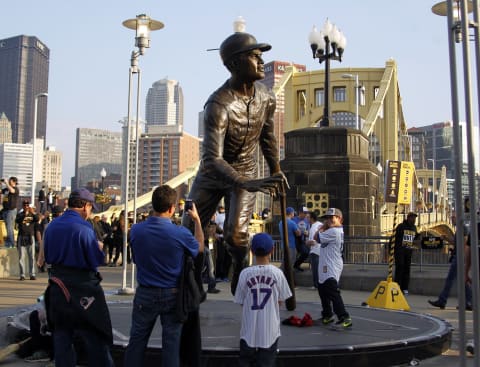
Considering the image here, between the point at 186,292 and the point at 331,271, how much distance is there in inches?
109

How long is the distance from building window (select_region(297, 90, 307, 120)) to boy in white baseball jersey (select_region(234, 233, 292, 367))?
4199 centimetres

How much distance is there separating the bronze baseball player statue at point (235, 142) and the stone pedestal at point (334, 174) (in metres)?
12.4

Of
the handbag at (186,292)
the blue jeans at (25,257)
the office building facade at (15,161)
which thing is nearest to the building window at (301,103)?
the blue jeans at (25,257)

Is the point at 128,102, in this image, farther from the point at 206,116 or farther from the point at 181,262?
the point at 181,262

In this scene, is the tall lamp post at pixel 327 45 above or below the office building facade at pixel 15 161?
below

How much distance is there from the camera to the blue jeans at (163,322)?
4238mm

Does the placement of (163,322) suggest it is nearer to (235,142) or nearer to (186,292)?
(186,292)

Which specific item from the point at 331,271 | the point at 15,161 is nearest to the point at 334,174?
the point at 331,271

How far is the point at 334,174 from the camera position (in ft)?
61.7

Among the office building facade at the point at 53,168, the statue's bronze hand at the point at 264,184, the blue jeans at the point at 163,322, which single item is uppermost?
the office building facade at the point at 53,168

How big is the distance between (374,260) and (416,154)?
147 meters

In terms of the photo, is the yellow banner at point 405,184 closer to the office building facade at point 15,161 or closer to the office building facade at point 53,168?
the office building facade at point 53,168

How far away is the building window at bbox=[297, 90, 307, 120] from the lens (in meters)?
46.3

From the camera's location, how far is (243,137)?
6406 mm
